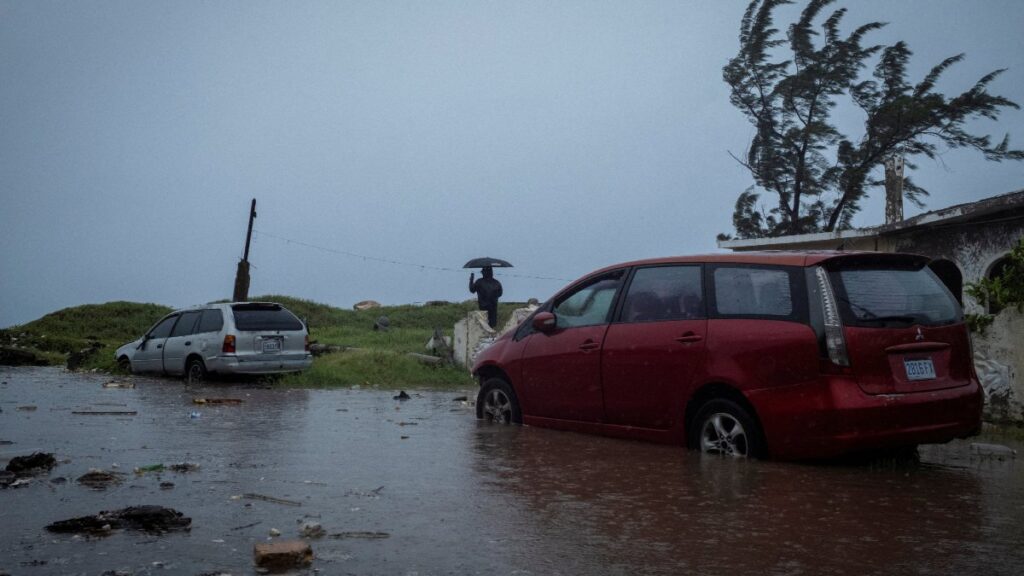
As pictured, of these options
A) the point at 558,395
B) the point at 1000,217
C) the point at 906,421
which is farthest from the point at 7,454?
the point at 1000,217

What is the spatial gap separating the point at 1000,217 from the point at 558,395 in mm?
9748

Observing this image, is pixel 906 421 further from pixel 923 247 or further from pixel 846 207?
pixel 846 207

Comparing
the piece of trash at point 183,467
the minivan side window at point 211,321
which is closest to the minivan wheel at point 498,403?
the piece of trash at point 183,467

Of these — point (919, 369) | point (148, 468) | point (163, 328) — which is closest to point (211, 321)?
point (163, 328)

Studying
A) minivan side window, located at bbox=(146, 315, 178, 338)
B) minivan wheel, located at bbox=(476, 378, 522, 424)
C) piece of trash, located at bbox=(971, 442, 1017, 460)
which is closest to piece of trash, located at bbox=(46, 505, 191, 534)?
minivan wheel, located at bbox=(476, 378, 522, 424)

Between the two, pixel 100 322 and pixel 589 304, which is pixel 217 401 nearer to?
pixel 589 304

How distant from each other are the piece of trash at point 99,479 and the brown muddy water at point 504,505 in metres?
0.08

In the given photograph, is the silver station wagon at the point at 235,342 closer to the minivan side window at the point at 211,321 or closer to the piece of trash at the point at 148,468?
the minivan side window at the point at 211,321

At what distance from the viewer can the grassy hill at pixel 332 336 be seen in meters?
19.5

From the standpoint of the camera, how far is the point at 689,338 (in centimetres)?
791

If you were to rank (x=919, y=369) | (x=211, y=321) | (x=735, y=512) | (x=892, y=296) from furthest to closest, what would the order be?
(x=211, y=321) → (x=892, y=296) → (x=919, y=369) → (x=735, y=512)

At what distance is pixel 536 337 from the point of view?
9.83 meters

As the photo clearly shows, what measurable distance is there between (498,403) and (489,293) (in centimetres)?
1534

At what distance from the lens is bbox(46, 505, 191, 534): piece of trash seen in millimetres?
4965
